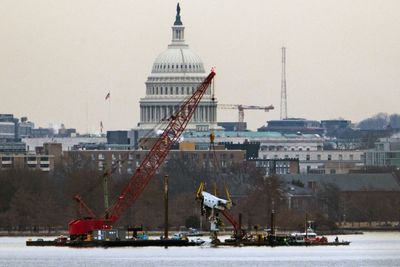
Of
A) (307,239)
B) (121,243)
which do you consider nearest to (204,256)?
(121,243)

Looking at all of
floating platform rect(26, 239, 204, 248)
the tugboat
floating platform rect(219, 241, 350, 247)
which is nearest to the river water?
floating platform rect(26, 239, 204, 248)

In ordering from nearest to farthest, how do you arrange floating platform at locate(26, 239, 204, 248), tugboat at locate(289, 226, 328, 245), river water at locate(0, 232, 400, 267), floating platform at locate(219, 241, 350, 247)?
river water at locate(0, 232, 400, 267)
floating platform at locate(26, 239, 204, 248)
floating platform at locate(219, 241, 350, 247)
tugboat at locate(289, 226, 328, 245)

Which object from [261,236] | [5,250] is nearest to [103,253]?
[5,250]

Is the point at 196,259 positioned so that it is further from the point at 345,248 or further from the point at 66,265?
the point at 345,248

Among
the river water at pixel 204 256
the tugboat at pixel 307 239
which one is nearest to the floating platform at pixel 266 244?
the tugboat at pixel 307 239

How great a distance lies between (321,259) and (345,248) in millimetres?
18385

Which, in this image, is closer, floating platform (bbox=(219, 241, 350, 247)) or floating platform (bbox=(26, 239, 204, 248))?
floating platform (bbox=(26, 239, 204, 248))

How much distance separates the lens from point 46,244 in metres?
185

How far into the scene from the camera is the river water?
159 meters

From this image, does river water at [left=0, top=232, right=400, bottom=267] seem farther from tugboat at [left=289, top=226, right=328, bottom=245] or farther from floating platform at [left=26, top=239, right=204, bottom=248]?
tugboat at [left=289, top=226, right=328, bottom=245]

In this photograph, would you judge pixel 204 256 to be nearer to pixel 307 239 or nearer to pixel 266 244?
pixel 266 244

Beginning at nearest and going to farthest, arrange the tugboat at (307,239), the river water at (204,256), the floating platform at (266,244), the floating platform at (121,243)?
the river water at (204,256)
the floating platform at (121,243)
the floating platform at (266,244)
the tugboat at (307,239)

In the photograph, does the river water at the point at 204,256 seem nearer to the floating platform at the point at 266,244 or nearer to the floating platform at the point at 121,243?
the floating platform at the point at 121,243

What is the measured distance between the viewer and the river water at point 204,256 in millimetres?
159250
